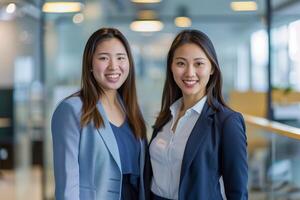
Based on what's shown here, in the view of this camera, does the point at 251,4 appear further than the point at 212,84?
Yes

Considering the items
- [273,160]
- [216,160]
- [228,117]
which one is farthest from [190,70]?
[273,160]

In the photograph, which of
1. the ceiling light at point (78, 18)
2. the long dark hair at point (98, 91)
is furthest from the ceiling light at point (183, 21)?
the long dark hair at point (98, 91)

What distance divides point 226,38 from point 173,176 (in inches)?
199

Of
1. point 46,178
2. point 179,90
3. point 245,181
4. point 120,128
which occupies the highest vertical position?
point 179,90

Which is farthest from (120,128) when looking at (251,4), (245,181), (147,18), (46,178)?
(251,4)

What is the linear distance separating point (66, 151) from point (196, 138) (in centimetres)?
49

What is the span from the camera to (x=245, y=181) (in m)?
1.87

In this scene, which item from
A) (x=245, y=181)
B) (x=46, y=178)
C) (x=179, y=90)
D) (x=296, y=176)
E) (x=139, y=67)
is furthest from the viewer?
(x=139, y=67)

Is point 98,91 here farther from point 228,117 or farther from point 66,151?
point 228,117

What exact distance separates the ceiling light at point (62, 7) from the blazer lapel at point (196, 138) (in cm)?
420

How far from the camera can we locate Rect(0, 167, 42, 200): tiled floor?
611 centimetres

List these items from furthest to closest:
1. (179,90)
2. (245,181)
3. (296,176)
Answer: (296,176)
(179,90)
(245,181)

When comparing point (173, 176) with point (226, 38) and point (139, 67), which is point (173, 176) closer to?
point (139, 67)

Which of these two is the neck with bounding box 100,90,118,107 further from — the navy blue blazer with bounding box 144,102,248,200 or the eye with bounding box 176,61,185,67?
the navy blue blazer with bounding box 144,102,248,200
